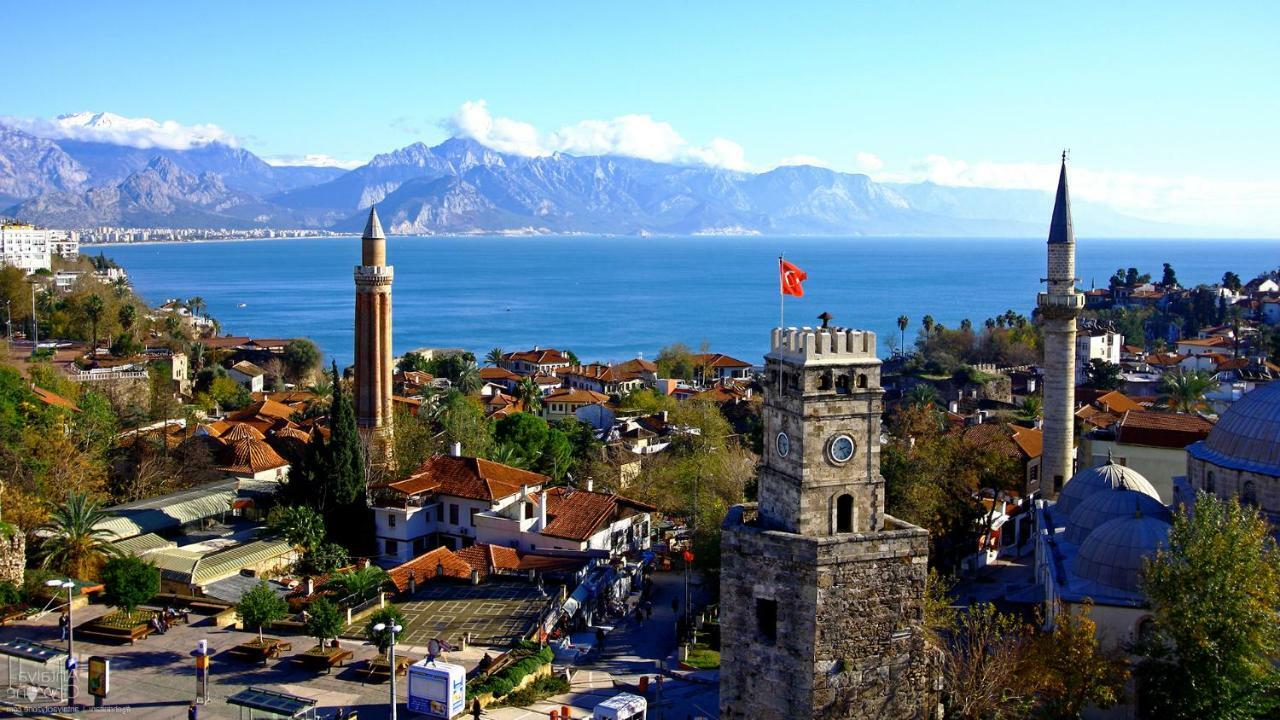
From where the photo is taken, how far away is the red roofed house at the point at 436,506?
111 feet

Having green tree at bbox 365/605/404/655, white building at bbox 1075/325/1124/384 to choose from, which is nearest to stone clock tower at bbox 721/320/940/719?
→ green tree at bbox 365/605/404/655

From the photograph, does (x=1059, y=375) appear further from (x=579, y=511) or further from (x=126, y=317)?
(x=126, y=317)

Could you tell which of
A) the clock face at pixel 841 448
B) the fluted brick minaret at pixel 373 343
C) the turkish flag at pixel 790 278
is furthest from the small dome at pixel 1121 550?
the fluted brick minaret at pixel 373 343

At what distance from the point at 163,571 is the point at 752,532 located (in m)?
16.8

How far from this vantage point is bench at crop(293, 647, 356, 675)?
22.7 metres

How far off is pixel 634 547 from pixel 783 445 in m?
19.1

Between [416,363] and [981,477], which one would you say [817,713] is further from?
[416,363]

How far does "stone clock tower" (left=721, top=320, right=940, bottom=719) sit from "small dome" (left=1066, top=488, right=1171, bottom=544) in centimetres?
1141

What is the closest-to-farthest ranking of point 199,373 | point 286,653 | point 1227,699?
point 1227,699 < point 286,653 < point 199,373

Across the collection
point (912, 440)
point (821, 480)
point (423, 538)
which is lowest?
point (423, 538)

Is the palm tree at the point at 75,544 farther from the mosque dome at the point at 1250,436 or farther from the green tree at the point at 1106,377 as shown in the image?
the green tree at the point at 1106,377

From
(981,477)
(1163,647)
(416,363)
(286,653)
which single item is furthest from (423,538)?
(416,363)

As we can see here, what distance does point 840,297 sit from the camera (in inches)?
7416

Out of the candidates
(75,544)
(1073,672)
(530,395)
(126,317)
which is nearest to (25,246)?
(126,317)
